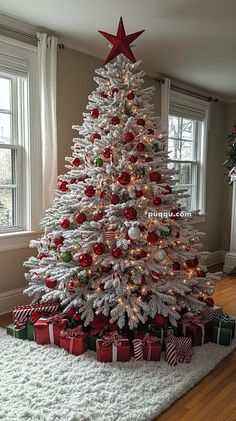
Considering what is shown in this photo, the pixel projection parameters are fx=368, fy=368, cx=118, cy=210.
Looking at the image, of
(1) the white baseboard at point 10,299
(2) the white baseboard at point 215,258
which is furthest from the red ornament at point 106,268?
(2) the white baseboard at point 215,258

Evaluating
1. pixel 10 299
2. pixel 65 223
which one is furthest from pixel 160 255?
pixel 10 299

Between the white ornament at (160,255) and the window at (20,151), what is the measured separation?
4.12 ft

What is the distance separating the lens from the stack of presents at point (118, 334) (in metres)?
2.31

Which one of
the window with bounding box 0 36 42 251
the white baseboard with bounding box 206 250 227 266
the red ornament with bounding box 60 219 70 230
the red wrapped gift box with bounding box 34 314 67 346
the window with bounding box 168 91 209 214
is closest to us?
the red wrapped gift box with bounding box 34 314 67 346

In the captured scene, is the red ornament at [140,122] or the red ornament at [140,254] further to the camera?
the red ornament at [140,122]

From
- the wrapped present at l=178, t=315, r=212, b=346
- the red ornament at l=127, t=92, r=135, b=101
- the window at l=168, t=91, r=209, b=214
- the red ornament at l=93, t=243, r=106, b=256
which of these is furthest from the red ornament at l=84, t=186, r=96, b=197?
the window at l=168, t=91, r=209, b=214

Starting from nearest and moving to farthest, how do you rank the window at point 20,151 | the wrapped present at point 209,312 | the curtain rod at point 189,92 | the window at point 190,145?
the wrapped present at point 209,312 → the window at point 20,151 → the curtain rod at point 189,92 → the window at point 190,145

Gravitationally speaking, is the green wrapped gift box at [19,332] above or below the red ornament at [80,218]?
below

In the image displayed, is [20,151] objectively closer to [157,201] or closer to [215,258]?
[157,201]

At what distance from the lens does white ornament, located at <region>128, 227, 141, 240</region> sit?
2344 mm

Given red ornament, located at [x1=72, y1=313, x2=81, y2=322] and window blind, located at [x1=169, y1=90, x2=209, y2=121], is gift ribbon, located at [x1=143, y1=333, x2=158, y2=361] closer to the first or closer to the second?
red ornament, located at [x1=72, y1=313, x2=81, y2=322]

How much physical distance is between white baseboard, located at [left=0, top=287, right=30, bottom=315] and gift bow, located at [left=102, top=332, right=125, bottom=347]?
3.74ft

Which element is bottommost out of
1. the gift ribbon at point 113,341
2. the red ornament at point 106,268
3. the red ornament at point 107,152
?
the gift ribbon at point 113,341

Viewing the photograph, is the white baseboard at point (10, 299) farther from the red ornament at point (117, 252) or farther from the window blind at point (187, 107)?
the window blind at point (187, 107)
